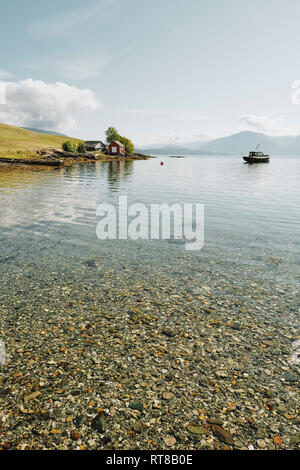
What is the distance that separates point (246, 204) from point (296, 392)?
29.4m

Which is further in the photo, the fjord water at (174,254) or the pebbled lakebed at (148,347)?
the fjord water at (174,254)

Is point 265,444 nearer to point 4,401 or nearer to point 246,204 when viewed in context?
point 4,401

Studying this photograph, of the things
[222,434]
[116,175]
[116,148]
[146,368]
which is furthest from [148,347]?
[116,148]

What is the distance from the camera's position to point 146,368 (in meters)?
7.12

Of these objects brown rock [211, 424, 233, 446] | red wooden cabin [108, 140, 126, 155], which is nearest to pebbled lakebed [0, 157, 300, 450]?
brown rock [211, 424, 233, 446]

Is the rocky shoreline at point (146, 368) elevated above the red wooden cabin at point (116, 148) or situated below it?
below

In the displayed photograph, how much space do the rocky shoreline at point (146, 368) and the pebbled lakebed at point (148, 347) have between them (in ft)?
0.09

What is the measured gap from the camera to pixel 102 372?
22.7 ft

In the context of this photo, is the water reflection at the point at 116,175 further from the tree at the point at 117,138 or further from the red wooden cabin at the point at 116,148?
the tree at the point at 117,138

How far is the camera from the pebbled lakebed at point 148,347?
217 inches

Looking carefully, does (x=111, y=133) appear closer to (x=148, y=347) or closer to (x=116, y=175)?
(x=116, y=175)

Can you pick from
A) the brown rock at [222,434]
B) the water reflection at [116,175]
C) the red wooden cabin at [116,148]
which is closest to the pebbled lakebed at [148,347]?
the brown rock at [222,434]

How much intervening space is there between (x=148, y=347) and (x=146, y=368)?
83 cm
